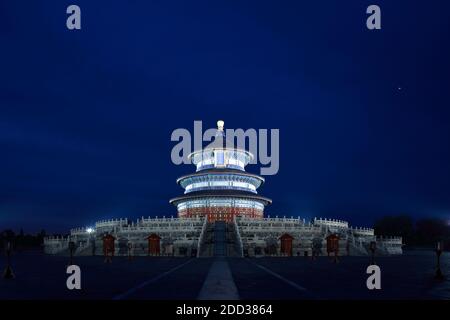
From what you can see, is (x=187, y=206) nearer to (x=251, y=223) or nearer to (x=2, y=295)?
(x=251, y=223)

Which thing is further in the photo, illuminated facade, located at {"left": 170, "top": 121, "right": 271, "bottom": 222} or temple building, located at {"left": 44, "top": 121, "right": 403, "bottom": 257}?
illuminated facade, located at {"left": 170, "top": 121, "right": 271, "bottom": 222}

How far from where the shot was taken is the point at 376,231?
4500 inches

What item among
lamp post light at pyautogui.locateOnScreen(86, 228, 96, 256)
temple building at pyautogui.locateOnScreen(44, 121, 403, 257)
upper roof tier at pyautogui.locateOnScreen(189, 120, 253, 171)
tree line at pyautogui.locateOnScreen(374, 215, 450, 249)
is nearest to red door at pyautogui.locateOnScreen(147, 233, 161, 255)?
temple building at pyautogui.locateOnScreen(44, 121, 403, 257)

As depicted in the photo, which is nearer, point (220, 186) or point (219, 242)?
point (219, 242)

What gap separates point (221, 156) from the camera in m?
91.9

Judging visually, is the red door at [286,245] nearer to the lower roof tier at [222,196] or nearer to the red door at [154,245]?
the red door at [154,245]

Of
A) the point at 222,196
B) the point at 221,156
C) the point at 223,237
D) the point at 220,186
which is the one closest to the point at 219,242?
the point at 223,237

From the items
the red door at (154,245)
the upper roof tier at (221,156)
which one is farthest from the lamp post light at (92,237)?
the upper roof tier at (221,156)

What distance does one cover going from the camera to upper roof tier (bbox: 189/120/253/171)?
9181 centimetres

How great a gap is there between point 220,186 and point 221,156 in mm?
8189

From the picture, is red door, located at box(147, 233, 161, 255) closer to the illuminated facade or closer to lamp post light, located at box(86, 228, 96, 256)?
lamp post light, located at box(86, 228, 96, 256)

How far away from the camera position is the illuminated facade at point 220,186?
268ft

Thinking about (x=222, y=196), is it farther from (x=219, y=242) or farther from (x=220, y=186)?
(x=219, y=242)
